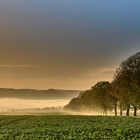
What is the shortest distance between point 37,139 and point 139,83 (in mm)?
77783

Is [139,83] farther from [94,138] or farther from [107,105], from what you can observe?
[94,138]

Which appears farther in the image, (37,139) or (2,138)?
(2,138)

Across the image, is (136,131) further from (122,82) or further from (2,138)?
(122,82)

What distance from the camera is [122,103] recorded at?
130750 millimetres

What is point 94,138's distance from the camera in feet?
127

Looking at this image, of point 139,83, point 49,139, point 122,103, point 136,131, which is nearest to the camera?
point 49,139

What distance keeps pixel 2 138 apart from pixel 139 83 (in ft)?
250

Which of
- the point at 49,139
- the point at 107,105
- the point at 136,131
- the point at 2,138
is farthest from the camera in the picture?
the point at 107,105

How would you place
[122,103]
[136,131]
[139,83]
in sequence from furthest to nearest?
[122,103] → [139,83] → [136,131]

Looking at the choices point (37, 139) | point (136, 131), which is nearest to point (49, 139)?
point (37, 139)

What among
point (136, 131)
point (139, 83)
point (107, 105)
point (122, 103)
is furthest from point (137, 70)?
point (136, 131)

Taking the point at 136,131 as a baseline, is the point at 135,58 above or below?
above

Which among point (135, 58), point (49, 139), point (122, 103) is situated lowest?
point (49, 139)

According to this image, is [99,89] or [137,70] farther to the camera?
[99,89]
